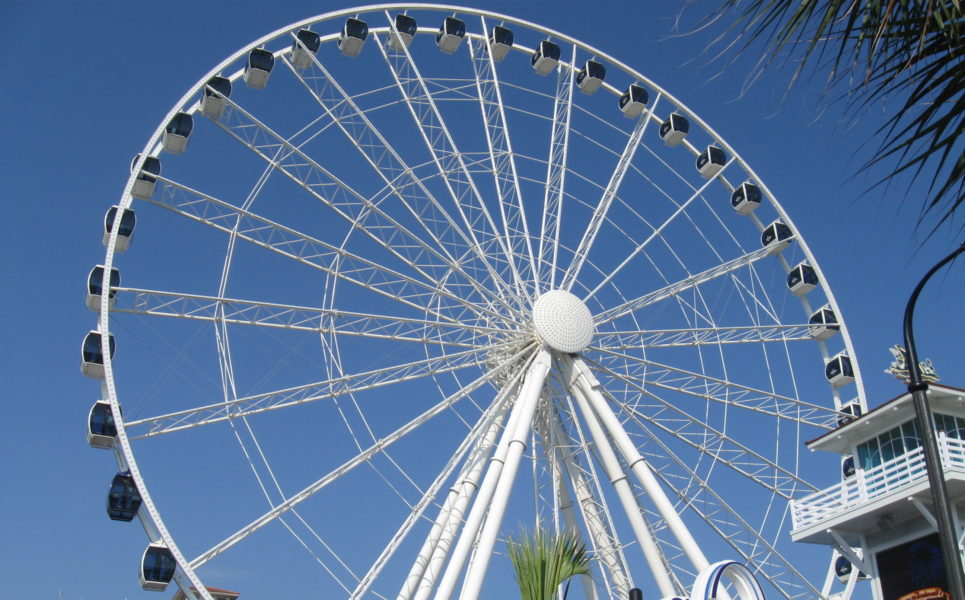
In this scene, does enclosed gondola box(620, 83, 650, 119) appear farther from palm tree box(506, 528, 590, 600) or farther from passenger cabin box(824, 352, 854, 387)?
palm tree box(506, 528, 590, 600)

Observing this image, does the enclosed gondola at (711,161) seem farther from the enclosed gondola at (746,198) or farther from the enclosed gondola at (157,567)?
the enclosed gondola at (157,567)

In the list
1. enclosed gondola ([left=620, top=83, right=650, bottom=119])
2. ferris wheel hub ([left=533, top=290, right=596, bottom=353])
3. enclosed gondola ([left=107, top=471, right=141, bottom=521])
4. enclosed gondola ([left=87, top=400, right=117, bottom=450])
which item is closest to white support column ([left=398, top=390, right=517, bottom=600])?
ferris wheel hub ([left=533, top=290, right=596, bottom=353])

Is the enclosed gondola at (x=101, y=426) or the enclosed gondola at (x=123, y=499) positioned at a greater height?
the enclosed gondola at (x=101, y=426)

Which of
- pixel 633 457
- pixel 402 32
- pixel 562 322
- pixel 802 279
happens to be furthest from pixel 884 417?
pixel 402 32

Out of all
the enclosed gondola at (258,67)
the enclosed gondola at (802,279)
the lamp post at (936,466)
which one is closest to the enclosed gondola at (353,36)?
the enclosed gondola at (258,67)

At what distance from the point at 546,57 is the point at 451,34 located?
318cm

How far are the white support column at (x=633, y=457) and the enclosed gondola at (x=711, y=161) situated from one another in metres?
9.33

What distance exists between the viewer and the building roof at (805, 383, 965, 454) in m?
20.6

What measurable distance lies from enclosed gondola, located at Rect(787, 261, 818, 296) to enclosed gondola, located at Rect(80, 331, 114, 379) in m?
19.3

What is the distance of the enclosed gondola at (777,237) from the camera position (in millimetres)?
30219

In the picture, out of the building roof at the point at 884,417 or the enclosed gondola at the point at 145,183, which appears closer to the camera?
the building roof at the point at 884,417

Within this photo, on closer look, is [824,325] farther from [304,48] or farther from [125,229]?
[125,229]

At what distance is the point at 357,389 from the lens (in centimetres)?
2277

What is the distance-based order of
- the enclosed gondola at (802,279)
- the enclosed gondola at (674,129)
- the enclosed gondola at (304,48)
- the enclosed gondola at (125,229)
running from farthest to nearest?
the enclosed gondola at (674,129)
the enclosed gondola at (802,279)
the enclosed gondola at (304,48)
the enclosed gondola at (125,229)
